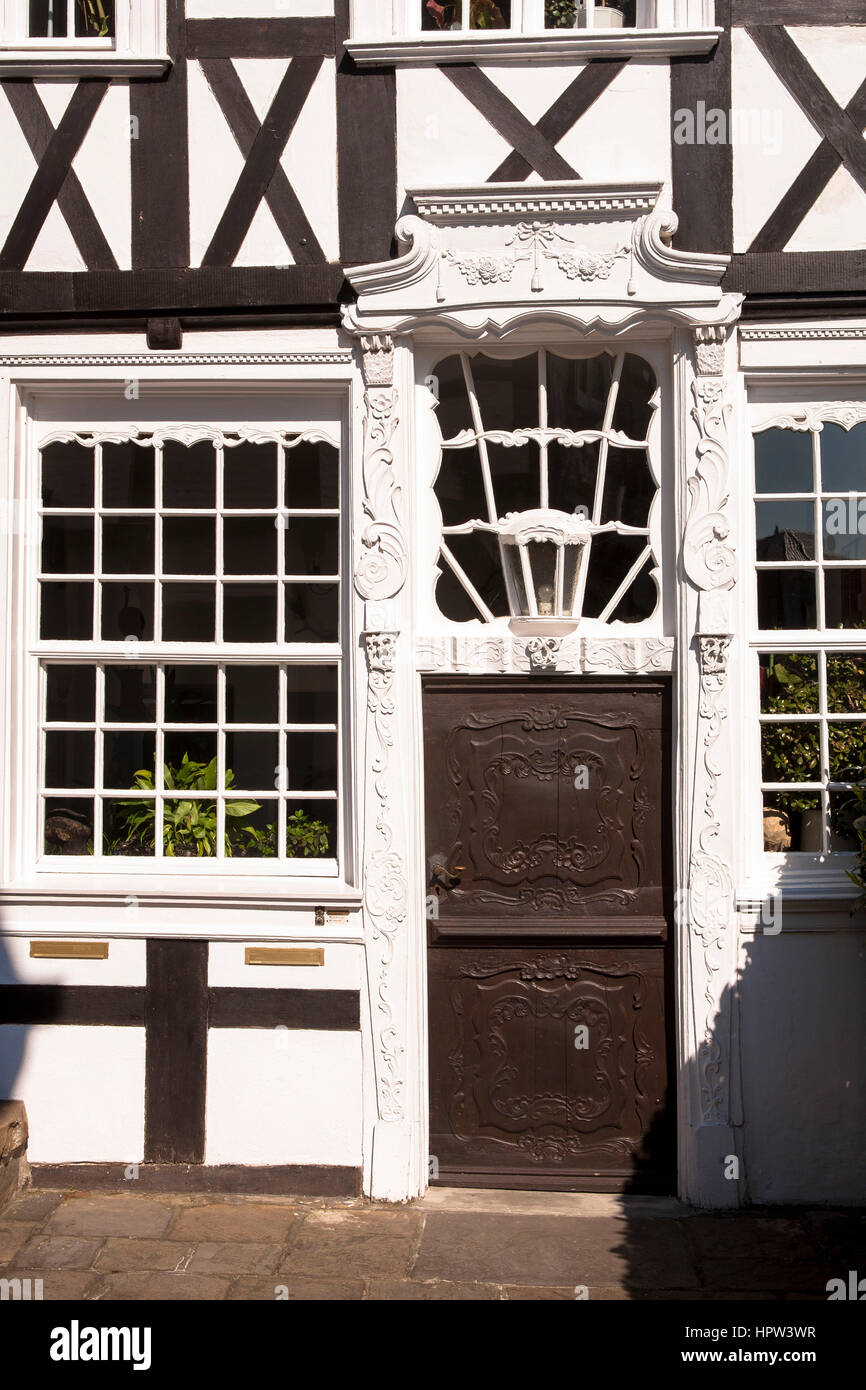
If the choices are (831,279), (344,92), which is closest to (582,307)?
(831,279)

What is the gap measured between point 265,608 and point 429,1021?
6.67 ft

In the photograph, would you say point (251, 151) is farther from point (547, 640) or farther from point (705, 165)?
point (547, 640)

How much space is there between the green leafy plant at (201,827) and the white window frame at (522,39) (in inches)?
129

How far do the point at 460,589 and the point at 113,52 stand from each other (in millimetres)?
2888

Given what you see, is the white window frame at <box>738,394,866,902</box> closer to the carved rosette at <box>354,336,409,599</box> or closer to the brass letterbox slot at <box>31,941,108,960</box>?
the carved rosette at <box>354,336,409,599</box>

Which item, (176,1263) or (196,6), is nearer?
(176,1263)

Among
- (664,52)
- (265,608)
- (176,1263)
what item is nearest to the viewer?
(176,1263)

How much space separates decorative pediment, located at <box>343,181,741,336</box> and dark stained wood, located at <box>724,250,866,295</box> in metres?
0.10

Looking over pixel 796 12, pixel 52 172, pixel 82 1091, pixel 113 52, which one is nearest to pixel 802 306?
pixel 796 12

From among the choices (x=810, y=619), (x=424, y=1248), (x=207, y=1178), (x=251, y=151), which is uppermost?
(x=251, y=151)

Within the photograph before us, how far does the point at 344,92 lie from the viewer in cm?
A: 550

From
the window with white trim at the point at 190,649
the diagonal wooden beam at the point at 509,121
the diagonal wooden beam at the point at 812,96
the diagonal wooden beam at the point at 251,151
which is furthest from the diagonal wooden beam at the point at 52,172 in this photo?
the diagonal wooden beam at the point at 812,96

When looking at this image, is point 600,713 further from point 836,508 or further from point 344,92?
point 344,92

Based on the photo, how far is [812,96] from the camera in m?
5.40
